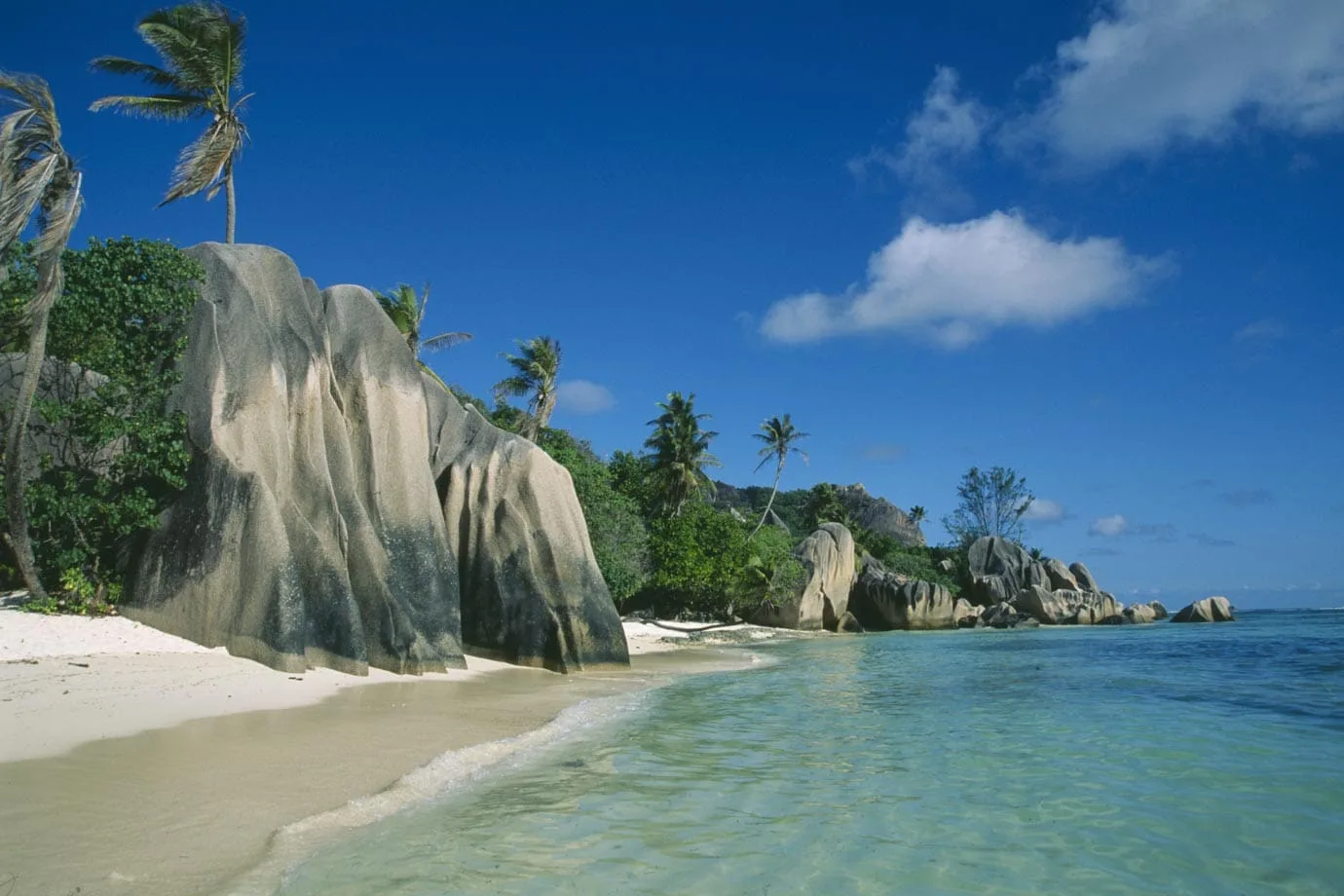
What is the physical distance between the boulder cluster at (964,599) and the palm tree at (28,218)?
35.2 meters

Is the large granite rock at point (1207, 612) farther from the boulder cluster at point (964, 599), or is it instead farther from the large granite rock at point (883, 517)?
the large granite rock at point (883, 517)

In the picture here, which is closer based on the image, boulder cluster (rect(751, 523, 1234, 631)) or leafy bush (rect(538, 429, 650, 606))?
leafy bush (rect(538, 429, 650, 606))

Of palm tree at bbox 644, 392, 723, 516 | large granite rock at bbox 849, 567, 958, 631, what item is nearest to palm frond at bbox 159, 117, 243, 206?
palm tree at bbox 644, 392, 723, 516

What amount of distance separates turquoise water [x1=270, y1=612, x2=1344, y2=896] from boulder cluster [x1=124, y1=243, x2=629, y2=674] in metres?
4.73

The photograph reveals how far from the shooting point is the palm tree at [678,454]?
4719 centimetres

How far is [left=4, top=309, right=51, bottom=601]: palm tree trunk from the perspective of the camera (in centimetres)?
1245

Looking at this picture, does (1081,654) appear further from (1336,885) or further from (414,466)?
(1336,885)

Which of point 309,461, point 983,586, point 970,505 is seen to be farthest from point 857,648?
point 970,505

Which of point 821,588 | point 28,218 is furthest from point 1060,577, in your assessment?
point 28,218

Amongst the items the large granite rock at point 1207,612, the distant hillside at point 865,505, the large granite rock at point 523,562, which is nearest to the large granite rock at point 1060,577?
the large granite rock at point 1207,612

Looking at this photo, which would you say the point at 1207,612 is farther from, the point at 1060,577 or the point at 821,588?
the point at 821,588

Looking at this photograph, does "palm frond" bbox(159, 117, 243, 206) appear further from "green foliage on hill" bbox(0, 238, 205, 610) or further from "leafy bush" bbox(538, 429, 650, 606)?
"leafy bush" bbox(538, 429, 650, 606)

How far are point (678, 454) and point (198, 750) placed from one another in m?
39.8

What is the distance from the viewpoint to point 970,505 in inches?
3034
